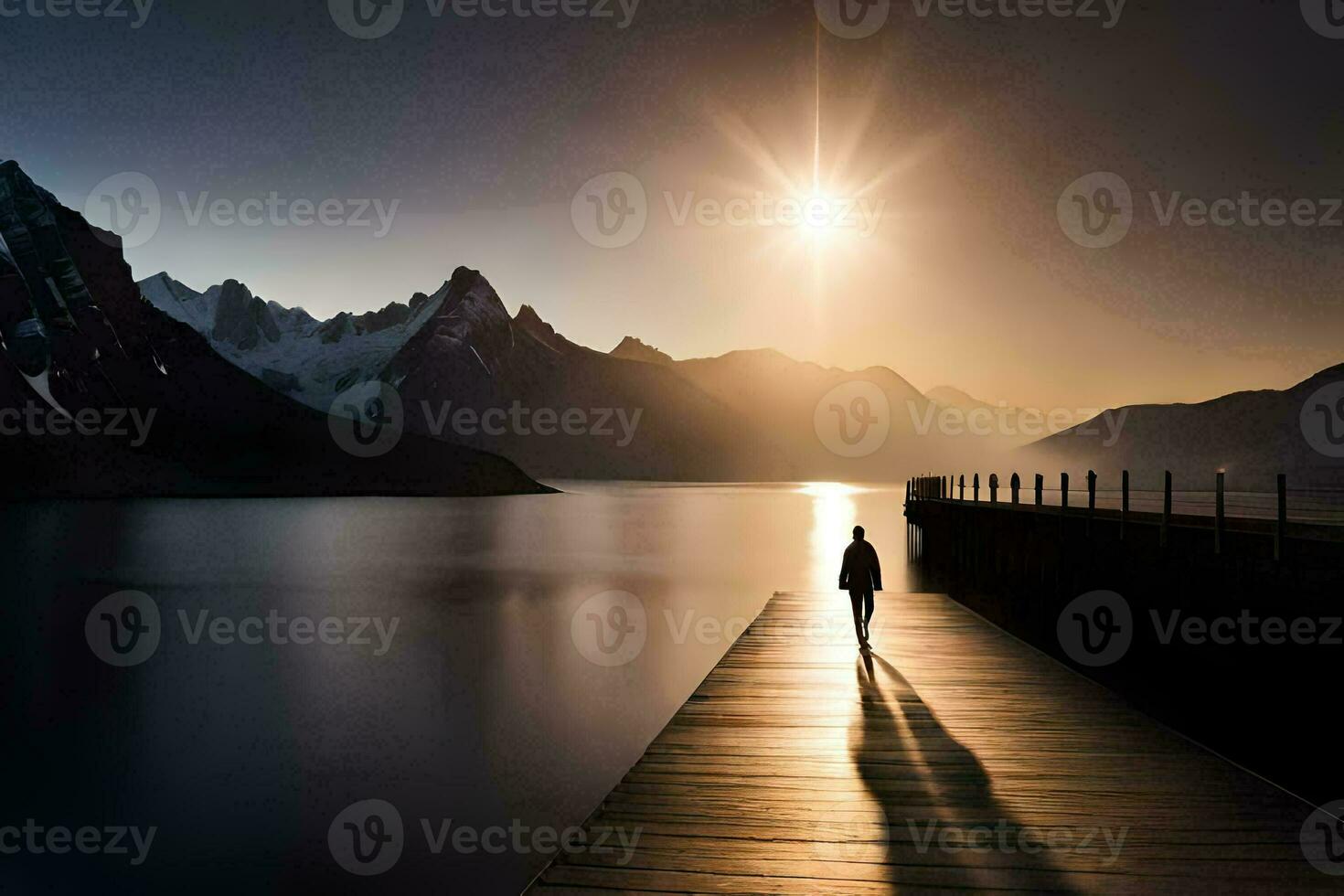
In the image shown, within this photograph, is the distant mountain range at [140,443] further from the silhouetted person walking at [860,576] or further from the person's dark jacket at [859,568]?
the person's dark jacket at [859,568]

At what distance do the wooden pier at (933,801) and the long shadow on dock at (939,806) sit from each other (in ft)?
0.07

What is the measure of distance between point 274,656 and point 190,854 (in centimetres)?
1493

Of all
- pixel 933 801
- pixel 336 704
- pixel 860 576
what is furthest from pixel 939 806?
pixel 336 704

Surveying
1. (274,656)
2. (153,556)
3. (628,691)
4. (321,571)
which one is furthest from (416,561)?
(628,691)

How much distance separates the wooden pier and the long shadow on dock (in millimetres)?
21

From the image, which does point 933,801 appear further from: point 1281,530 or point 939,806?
point 1281,530

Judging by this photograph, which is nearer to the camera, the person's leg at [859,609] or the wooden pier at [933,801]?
the wooden pier at [933,801]

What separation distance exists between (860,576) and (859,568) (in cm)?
14

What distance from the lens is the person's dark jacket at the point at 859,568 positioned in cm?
1427

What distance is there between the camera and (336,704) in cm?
2095

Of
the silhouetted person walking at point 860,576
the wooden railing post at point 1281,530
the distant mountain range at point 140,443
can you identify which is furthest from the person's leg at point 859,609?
the distant mountain range at point 140,443

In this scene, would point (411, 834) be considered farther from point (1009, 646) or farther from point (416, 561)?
point (416, 561)

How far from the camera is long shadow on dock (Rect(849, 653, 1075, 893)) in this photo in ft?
20.3

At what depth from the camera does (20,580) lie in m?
43.2
